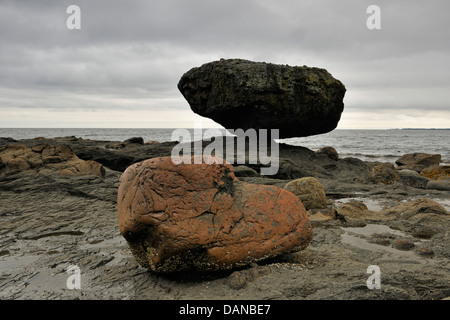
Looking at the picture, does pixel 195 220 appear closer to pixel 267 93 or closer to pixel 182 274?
pixel 182 274

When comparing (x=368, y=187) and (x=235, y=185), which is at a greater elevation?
(x=235, y=185)

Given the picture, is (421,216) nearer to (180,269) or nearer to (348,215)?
(348,215)

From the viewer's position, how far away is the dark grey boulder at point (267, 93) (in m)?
11.2

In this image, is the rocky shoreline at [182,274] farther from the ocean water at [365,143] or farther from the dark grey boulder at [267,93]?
the ocean water at [365,143]

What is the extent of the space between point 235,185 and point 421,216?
3365 millimetres

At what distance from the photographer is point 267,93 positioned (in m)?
11.2

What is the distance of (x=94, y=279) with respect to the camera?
3086mm

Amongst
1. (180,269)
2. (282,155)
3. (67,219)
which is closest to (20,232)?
(67,219)

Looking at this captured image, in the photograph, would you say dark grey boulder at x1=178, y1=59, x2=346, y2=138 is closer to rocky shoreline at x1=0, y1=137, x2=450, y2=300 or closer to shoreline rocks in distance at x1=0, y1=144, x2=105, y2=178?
rocky shoreline at x1=0, y1=137, x2=450, y2=300

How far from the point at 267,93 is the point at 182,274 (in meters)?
8.94

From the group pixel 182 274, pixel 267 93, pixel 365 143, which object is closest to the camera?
pixel 182 274

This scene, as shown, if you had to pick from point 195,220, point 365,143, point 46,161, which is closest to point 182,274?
point 195,220

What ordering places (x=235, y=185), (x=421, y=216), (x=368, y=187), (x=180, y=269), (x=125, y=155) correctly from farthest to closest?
(x=125, y=155), (x=368, y=187), (x=421, y=216), (x=235, y=185), (x=180, y=269)

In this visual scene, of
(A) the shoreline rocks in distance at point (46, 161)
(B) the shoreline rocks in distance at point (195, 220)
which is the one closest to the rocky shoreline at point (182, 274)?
(A) the shoreline rocks in distance at point (46, 161)
